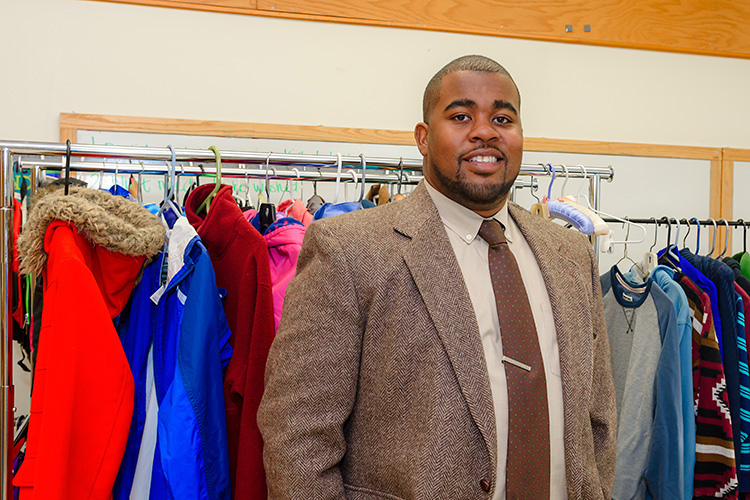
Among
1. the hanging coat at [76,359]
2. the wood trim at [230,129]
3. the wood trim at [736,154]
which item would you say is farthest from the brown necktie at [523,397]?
the wood trim at [736,154]

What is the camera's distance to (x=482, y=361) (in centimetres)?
110

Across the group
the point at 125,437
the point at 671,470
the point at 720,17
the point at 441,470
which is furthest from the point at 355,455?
the point at 720,17

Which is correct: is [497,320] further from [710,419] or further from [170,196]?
[710,419]

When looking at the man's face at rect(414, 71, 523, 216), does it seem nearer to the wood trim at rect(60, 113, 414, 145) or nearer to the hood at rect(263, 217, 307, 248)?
the hood at rect(263, 217, 307, 248)

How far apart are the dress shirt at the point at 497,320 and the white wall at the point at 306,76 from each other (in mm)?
1769

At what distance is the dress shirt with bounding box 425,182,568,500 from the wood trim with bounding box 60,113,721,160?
1.66 m

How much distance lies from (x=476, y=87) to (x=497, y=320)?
457mm

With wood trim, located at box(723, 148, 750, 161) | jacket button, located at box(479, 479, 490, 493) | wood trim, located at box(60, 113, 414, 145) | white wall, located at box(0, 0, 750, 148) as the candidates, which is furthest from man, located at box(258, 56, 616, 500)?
wood trim, located at box(723, 148, 750, 161)

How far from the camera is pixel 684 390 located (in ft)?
5.82

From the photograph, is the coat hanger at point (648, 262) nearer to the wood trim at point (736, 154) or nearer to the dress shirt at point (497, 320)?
the dress shirt at point (497, 320)

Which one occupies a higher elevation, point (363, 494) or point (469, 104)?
point (469, 104)

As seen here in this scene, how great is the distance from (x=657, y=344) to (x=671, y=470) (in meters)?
0.35

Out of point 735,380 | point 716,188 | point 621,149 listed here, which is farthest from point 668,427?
point 716,188

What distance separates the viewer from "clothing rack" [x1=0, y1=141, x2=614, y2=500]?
1340 mm
